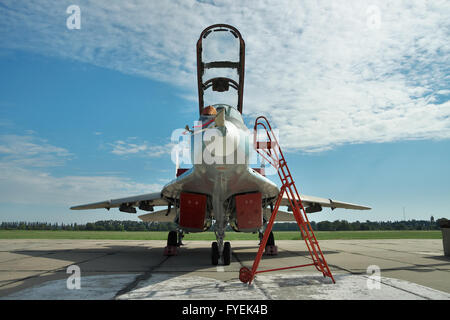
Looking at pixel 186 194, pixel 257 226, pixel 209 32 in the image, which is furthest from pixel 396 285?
pixel 209 32

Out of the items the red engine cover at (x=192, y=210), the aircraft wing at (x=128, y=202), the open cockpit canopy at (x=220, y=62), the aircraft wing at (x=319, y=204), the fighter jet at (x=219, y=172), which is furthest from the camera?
the aircraft wing at (x=319, y=204)

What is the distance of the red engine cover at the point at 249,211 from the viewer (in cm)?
665

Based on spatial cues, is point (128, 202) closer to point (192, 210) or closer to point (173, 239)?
point (173, 239)

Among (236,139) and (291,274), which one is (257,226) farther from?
(236,139)

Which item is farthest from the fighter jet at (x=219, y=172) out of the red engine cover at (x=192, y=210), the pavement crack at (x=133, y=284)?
the pavement crack at (x=133, y=284)

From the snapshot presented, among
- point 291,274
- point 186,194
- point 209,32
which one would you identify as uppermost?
point 209,32

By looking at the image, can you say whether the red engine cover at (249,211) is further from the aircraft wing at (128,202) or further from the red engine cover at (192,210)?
the aircraft wing at (128,202)

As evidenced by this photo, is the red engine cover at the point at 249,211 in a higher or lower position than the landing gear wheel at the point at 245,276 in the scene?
higher

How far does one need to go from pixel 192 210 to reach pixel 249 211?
141 cm

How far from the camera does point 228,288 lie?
3898 mm

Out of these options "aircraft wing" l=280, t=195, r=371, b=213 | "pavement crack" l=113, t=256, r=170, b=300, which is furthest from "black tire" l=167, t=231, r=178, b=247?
"aircraft wing" l=280, t=195, r=371, b=213

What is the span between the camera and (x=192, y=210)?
7012 mm
